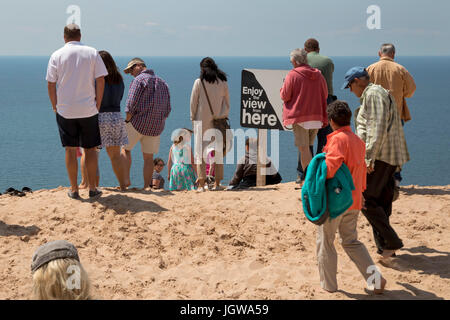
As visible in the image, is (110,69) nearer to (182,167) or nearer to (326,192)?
(182,167)

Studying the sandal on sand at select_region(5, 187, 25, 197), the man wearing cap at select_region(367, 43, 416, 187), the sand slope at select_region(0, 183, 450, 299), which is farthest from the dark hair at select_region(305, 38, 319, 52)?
the sandal on sand at select_region(5, 187, 25, 197)

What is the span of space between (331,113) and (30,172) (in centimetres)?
5845

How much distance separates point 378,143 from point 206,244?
2177 millimetres

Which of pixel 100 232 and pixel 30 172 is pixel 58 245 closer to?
pixel 100 232

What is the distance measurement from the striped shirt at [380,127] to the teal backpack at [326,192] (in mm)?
855

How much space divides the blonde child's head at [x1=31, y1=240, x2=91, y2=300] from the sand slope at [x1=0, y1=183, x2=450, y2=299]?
2.24m

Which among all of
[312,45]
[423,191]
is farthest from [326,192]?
[312,45]

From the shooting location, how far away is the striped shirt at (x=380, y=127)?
5.58m

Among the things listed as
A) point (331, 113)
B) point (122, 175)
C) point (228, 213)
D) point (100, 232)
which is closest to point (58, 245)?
point (331, 113)

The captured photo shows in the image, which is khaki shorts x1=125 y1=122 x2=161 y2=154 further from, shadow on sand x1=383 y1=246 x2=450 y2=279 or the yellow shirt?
shadow on sand x1=383 y1=246 x2=450 y2=279

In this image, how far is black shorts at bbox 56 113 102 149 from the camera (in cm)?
691

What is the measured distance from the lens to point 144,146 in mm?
8266

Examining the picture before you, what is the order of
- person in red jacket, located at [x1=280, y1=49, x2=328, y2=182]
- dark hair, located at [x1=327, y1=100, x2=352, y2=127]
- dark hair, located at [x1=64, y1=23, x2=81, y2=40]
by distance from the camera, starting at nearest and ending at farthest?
dark hair, located at [x1=327, y1=100, x2=352, y2=127] → dark hair, located at [x1=64, y1=23, x2=81, y2=40] → person in red jacket, located at [x1=280, y1=49, x2=328, y2=182]

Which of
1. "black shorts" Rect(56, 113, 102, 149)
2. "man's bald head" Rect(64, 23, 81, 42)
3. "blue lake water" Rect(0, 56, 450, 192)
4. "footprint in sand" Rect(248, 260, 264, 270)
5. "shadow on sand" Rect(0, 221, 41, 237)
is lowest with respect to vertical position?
"blue lake water" Rect(0, 56, 450, 192)
